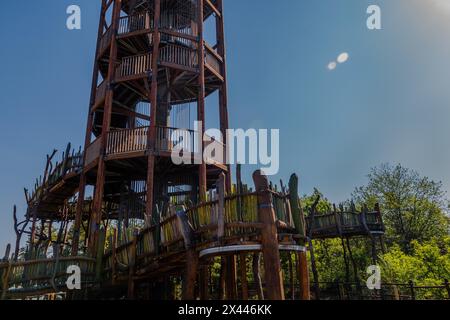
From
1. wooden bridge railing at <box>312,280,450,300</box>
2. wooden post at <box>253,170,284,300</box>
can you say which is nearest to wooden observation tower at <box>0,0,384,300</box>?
wooden post at <box>253,170,284,300</box>

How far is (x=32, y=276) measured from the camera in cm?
940

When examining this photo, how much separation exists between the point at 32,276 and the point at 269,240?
7050 millimetres

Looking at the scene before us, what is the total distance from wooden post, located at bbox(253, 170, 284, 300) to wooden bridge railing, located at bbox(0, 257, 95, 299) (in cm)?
643

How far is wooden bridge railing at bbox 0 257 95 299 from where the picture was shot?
9.33m

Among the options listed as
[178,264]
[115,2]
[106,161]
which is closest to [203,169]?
[106,161]

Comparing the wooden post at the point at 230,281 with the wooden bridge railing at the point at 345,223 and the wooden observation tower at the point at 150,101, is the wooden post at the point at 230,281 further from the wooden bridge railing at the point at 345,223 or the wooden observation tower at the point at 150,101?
the wooden bridge railing at the point at 345,223

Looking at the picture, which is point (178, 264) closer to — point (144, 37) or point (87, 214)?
point (144, 37)

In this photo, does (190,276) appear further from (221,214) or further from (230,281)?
(230,281)

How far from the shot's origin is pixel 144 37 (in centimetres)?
1783

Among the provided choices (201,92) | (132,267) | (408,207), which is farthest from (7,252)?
(408,207)

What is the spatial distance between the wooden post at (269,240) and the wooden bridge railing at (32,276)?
6431mm

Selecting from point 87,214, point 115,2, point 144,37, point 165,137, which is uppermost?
point 115,2

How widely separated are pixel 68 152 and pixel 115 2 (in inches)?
322
